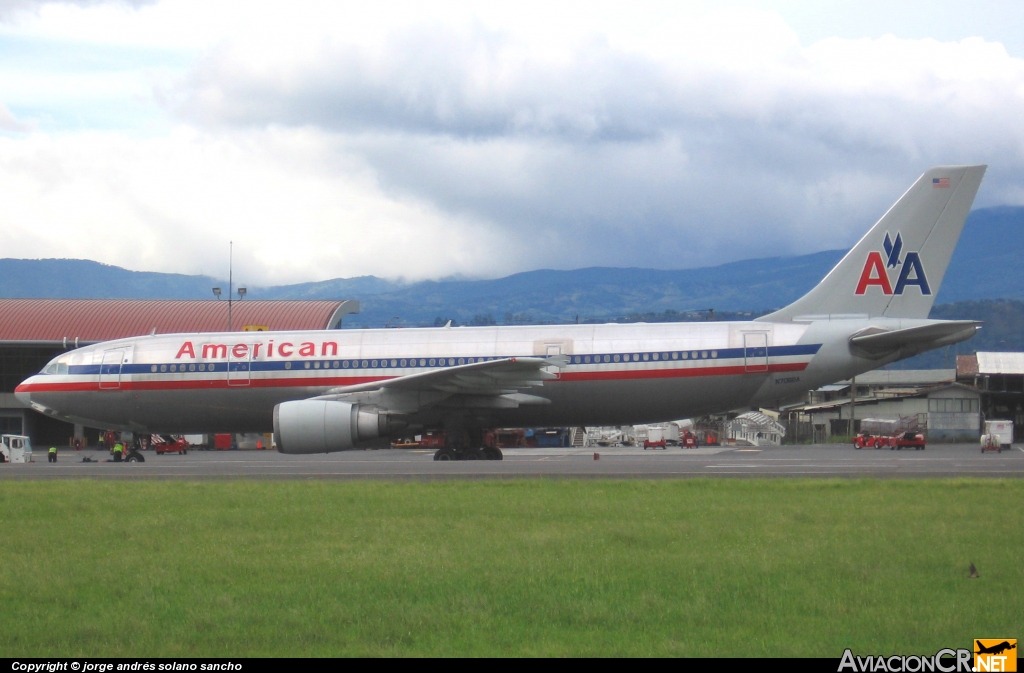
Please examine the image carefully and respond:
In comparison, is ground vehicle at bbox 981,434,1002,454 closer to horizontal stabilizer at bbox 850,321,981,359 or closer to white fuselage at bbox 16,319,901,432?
horizontal stabilizer at bbox 850,321,981,359

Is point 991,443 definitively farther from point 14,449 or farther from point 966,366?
point 14,449

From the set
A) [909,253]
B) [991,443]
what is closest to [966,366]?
[991,443]

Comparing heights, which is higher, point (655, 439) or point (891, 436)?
point (891, 436)

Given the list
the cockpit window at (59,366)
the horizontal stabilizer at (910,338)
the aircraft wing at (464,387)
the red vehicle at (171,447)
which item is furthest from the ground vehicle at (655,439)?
the cockpit window at (59,366)

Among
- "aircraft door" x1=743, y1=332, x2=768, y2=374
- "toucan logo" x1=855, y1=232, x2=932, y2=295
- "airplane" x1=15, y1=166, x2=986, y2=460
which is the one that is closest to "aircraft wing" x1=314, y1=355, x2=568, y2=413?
"airplane" x1=15, y1=166, x2=986, y2=460

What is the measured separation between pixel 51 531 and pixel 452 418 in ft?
42.4

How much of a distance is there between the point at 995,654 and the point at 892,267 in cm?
1901

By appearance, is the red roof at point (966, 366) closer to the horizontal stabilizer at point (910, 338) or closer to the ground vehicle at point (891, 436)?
the ground vehicle at point (891, 436)

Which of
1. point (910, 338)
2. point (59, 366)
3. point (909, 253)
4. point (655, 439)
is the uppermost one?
point (909, 253)

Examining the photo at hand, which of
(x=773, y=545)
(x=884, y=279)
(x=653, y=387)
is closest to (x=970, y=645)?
(x=773, y=545)

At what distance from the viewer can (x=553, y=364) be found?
22047 mm

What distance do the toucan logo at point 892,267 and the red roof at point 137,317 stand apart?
38.9 meters

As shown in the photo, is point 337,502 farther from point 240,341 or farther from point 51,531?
point 240,341

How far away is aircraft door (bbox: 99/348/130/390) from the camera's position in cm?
2514
